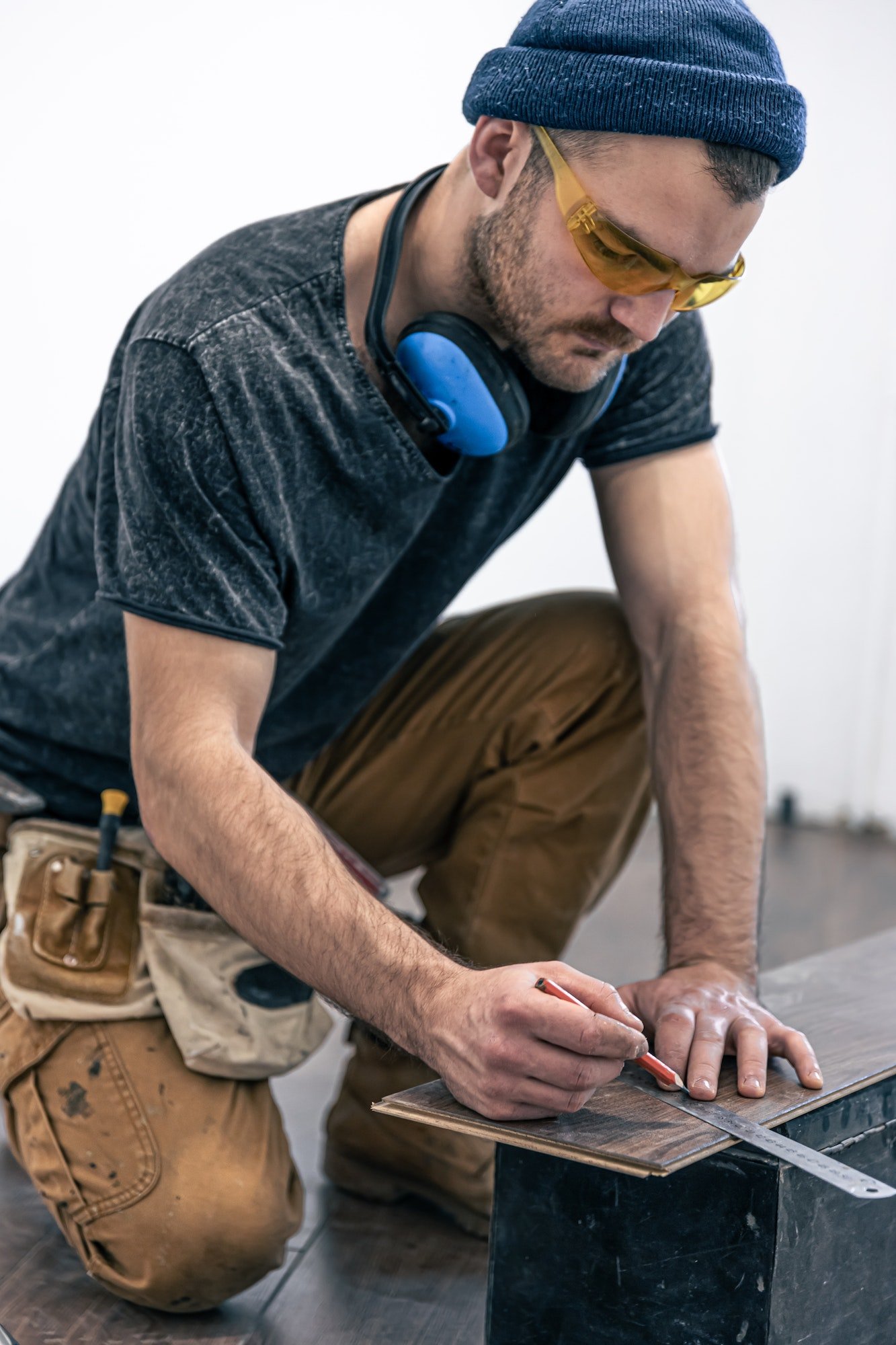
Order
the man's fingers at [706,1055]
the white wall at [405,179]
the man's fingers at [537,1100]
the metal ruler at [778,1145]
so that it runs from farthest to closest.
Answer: the white wall at [405,179] → the man's fingers at [706,1055] → the man's fingers at [537,1100] → the metal ruler at [778,1145]

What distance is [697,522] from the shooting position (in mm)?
1753

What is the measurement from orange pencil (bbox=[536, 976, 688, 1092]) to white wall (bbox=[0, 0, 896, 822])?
6.58ft

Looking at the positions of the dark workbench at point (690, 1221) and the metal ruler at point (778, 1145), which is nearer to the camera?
the metal ruler at point (778, 1145)

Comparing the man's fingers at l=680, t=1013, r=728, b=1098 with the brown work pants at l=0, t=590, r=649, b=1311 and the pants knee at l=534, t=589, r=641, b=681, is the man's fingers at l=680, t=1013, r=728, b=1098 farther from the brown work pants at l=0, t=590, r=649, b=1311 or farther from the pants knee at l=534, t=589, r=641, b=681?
the pants knee at l=534, t=589, r=641, b=681

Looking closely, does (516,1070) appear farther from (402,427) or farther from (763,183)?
(763,183)

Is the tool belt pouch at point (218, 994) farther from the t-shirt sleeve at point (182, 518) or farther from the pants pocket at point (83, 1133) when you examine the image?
the t-shirt sleeve at point (182, 518)

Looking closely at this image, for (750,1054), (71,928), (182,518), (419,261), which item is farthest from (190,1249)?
(419,261)

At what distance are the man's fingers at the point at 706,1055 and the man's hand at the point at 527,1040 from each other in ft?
0.37

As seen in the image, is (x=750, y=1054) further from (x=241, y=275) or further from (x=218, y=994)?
(x=241, y=275)

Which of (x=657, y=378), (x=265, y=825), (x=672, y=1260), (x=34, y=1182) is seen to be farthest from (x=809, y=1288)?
(x=657, y=378)

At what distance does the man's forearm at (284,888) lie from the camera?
46.7 inches

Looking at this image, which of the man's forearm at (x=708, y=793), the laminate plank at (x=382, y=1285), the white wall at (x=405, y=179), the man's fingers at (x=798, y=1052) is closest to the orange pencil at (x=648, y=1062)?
the man's fingers at (x=798, y=1052)

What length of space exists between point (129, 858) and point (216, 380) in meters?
0.60

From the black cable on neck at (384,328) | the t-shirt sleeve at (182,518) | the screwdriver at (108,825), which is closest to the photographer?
the t-shirt sleeve at (182,518)
